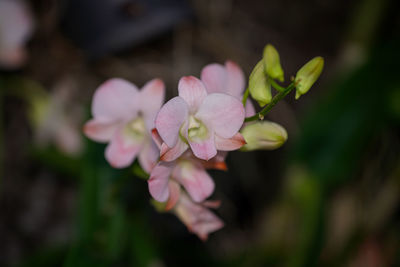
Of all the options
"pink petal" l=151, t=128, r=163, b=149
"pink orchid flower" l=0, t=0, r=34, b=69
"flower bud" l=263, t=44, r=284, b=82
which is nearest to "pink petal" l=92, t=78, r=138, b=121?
"pink petal" l=151, t=128, r=163, b=149

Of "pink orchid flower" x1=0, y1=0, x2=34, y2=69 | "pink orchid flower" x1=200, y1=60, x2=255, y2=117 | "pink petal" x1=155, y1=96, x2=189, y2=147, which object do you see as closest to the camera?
"pink petal" x1=155, y1=96, x2=189, y2=147

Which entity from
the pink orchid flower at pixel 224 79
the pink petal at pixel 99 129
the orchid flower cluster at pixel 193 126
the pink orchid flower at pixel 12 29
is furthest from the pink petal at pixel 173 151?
the pink orchid flower at pixel 12 29

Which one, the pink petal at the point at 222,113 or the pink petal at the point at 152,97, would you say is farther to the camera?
the pink petal at the point at 152,97

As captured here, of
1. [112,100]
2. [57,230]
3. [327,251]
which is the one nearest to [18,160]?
[57,230]

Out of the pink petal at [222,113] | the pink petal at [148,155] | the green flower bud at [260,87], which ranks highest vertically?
the green flower bud at [260,87]

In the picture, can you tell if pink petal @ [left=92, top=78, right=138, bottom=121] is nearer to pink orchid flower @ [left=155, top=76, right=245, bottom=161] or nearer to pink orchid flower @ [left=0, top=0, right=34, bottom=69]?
pink orchid flower @ [left=155, top=76, right=245, bottom=161]

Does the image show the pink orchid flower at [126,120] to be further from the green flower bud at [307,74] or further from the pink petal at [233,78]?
the green flower bud at [307,74]

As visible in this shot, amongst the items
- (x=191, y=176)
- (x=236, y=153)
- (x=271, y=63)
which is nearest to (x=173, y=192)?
(x=191, y=176)

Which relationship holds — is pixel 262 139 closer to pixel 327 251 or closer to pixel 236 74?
pixel 236 74
